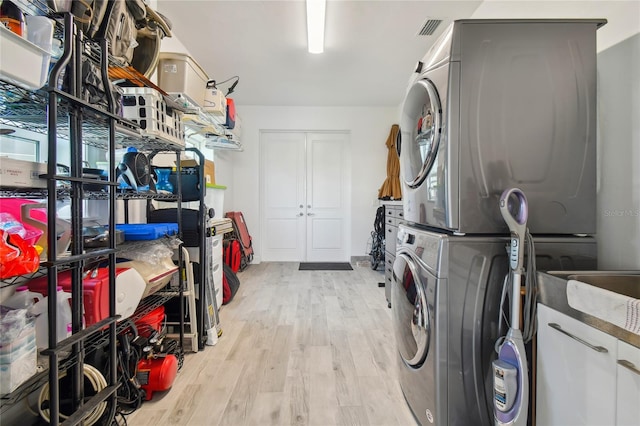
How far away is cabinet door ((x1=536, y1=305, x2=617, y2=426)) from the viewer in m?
0.70

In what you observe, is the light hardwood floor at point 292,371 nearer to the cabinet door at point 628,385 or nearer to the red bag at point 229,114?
the cabinet door at point 628,385

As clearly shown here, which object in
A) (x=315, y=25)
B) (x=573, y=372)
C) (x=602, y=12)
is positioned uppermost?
(x=315, y=25)

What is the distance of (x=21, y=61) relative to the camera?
76cm

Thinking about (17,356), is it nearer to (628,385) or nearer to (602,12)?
(628,385)

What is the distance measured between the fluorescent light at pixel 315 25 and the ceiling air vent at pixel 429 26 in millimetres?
1000

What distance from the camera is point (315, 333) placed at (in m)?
2.23

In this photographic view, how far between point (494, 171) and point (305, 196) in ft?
13.2

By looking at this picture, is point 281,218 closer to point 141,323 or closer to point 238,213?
point 238,213

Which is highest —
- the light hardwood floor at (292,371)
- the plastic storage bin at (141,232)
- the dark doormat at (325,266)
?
the plastic storage bin at (141,232)

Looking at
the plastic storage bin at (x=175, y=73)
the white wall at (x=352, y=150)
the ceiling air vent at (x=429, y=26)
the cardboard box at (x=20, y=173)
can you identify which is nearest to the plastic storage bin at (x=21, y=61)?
the cardboard box at (x=20, y=173)

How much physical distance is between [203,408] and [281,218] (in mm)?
3731

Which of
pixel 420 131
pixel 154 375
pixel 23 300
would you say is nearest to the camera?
pixel 23 300

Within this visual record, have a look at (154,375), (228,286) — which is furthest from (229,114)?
(154,375)

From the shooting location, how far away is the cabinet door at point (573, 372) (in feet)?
2.31
